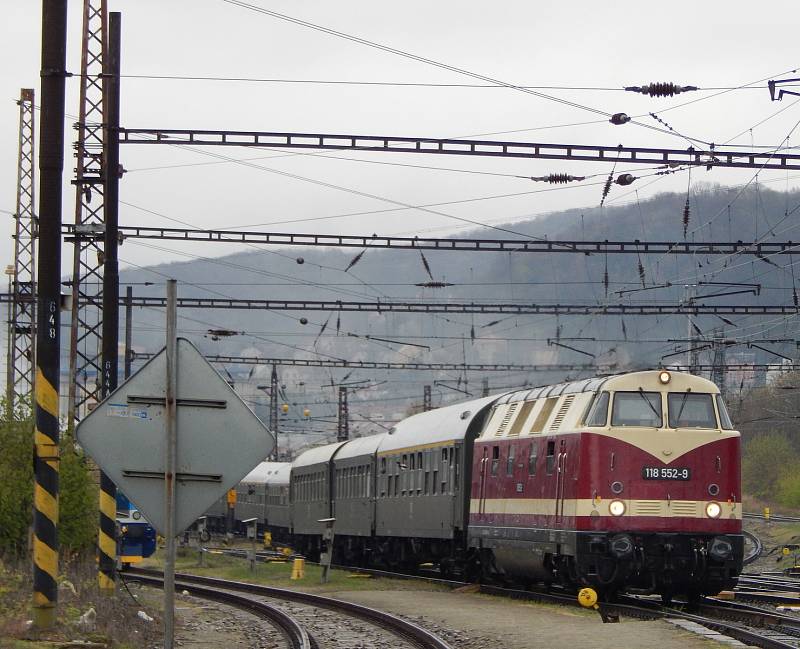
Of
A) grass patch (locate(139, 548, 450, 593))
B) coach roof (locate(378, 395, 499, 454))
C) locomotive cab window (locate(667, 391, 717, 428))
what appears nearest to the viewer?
locomotive cab window (locate(667, 391, 717, 428))

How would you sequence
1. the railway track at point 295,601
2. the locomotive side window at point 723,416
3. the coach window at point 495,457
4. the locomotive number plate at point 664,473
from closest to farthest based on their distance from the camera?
the railway track at point 295,601 < the locomotive number plate at point 664,473 < the locomotive side window at point 723,416 < the coach window at point 495,457

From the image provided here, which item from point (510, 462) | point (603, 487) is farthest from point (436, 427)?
point (603, 487)

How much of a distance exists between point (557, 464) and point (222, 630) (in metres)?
5.63

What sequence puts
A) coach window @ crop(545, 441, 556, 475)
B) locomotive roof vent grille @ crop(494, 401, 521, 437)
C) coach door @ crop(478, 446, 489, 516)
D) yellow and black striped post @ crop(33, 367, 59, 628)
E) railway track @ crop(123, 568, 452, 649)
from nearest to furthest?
yellow and black striped post @ crop(33, 367, 59, 628)
railway track @ crop(123, 568, 452, 649)
coach window @ crop(545, 441, 556, 475)
locomotive roof vent grille @ crop(494, 401, 521, 437)
coach door @ crop(478, 446, 489, 516)

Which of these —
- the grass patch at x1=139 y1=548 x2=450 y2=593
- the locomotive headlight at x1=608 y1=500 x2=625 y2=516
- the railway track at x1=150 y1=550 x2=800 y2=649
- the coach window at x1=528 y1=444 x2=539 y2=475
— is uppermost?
the coach window at x1=528 y1=444 x2=539 y2=475

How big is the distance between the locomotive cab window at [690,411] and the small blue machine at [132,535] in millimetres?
15437

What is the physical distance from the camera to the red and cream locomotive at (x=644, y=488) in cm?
2036

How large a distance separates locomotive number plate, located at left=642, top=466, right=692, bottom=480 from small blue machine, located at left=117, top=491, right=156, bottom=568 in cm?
1542

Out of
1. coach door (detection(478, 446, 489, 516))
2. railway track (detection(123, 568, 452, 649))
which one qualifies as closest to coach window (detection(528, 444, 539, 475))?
coach door (detection(478, 446, 489, 516))

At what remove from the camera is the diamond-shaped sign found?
29.6ft

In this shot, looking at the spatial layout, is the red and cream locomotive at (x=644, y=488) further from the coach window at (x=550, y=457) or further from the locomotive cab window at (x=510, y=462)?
the locomotive cab window at (x=510, y=462)

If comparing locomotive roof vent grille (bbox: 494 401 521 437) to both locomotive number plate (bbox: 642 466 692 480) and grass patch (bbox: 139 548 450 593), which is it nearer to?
grass patch (bbox: 139 548 450 593)

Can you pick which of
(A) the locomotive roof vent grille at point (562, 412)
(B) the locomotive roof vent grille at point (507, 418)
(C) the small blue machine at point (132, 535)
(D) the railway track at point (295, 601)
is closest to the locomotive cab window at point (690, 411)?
(A) the locomotive roof vent grille at point (562, 412)

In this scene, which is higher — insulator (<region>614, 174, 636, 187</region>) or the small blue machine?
insulator (<region>614, 174, 636, 187</region>)
